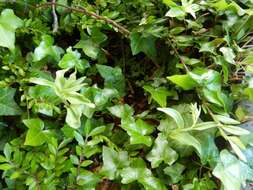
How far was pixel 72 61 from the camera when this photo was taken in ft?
3.75

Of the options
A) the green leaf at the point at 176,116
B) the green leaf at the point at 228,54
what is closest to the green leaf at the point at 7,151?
the green leaf at the point at 176,116

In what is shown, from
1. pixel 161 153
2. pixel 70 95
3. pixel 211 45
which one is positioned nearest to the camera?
pixel 70 95

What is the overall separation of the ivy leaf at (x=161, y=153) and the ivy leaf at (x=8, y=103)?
0.36 m

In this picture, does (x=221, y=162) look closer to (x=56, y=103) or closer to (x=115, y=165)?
(x=115, y=165)

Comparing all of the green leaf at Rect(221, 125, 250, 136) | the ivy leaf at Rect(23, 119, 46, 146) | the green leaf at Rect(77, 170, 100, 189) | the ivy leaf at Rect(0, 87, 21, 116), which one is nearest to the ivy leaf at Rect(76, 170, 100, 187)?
the green leaf at Rect(77, 170, 100, 189)

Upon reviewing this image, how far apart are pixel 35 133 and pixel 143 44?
16.2 inches

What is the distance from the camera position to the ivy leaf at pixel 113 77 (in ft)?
3.93

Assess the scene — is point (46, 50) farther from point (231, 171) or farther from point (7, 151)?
point (231, 171)

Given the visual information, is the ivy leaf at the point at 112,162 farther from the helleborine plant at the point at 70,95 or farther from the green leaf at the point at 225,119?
the green leaf at the point at 225,119

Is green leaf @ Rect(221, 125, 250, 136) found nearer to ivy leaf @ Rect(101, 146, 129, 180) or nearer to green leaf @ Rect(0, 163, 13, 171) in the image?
ivy leaf @ Rect(101, 146, 129, 180)

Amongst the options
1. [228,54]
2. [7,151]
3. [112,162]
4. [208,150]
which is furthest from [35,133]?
[228,54]

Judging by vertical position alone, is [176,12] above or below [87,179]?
above

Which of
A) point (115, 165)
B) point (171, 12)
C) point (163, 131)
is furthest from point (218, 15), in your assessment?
point (115, 165)

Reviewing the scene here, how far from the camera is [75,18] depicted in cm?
122
